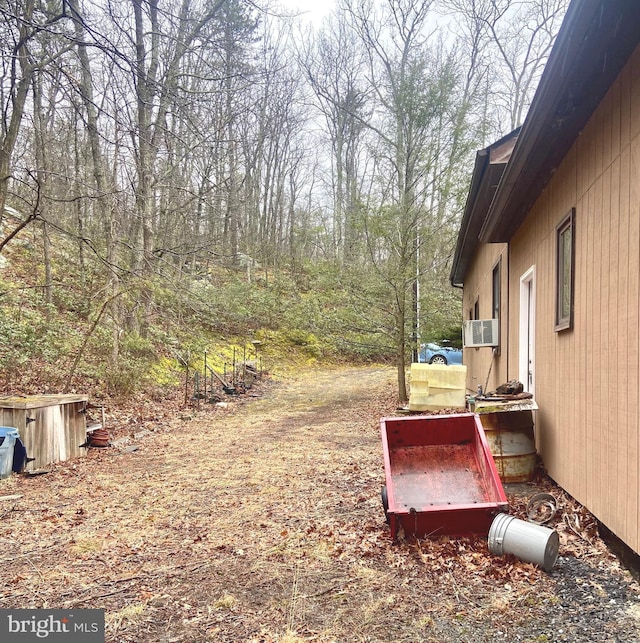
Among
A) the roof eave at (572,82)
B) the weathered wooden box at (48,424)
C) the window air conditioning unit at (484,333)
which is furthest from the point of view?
the window air conditioning unit at (484,333)

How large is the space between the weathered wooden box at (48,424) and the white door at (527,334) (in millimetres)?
6049

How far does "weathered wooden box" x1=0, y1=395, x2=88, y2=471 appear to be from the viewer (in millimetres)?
6207

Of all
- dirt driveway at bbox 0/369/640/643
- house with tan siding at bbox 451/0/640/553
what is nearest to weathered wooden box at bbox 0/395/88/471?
dirt driveway at bbox 0/369/640/643

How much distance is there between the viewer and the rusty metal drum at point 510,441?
4.84 meters

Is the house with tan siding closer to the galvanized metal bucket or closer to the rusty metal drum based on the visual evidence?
the rusty metal drum

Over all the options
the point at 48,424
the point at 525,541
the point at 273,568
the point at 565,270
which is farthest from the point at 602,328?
the point at 48,424

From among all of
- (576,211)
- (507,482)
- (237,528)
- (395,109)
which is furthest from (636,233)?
(395,109)

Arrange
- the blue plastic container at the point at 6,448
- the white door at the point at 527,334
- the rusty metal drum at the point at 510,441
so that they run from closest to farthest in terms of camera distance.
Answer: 1. the rusty metal drum at the point at 510,441
2. the blue plastic container at the point at 6,448
3. the white door at the point at 527,334

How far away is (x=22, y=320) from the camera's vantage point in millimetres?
9625

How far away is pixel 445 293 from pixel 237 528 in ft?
35.3

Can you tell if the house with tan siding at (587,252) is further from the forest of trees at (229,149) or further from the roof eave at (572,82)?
the forest of trees at (229,149)

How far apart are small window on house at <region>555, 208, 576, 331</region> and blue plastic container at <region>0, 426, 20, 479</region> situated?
19.9 feet

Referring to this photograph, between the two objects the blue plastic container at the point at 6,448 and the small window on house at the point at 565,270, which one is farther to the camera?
the blue plastic container at the point at 6,448

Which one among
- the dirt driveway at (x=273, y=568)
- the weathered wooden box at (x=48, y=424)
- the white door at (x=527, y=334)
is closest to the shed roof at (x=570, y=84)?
the white door at (x=527, y=334)
